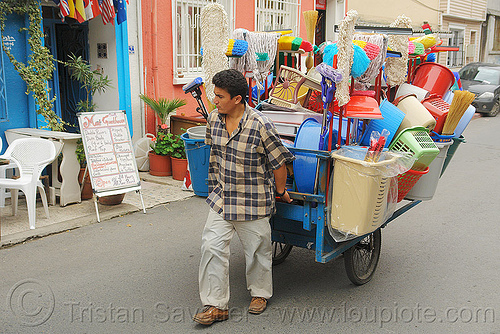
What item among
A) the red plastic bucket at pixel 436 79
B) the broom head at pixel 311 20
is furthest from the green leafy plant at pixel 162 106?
the red plastic bucket at pixel 436 79

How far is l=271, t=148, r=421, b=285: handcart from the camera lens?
3.45m

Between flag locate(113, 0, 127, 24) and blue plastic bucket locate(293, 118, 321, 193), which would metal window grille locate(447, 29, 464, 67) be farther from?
blue plastic bucket locate(293, 118, 321, 193)

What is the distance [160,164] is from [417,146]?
16.4 ft

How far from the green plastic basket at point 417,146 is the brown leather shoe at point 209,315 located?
1746 mm

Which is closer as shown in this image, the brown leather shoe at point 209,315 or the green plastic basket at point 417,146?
the brown leather shoe at point 209,315

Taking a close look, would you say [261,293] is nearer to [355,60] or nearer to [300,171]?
[300,171]

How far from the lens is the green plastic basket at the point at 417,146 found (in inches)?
141

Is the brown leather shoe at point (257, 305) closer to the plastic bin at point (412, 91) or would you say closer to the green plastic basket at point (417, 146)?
the green plastic basket at point (417, 146)

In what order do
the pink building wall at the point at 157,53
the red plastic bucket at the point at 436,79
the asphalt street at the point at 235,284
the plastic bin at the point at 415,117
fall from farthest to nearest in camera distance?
the pink building wall at the point at 157,53 < the red plastic bucket at the point at 436,79 < the plastic bin at the point at 415,117 < the asphalt street at the point at 235,284

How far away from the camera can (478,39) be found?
24984 mm

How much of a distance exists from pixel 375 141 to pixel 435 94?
184 cm

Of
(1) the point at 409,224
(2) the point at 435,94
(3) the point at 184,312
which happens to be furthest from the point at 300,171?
(1) the point at 409,224

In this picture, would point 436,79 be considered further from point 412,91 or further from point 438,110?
point 438,110

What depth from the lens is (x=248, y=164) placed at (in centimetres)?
340
